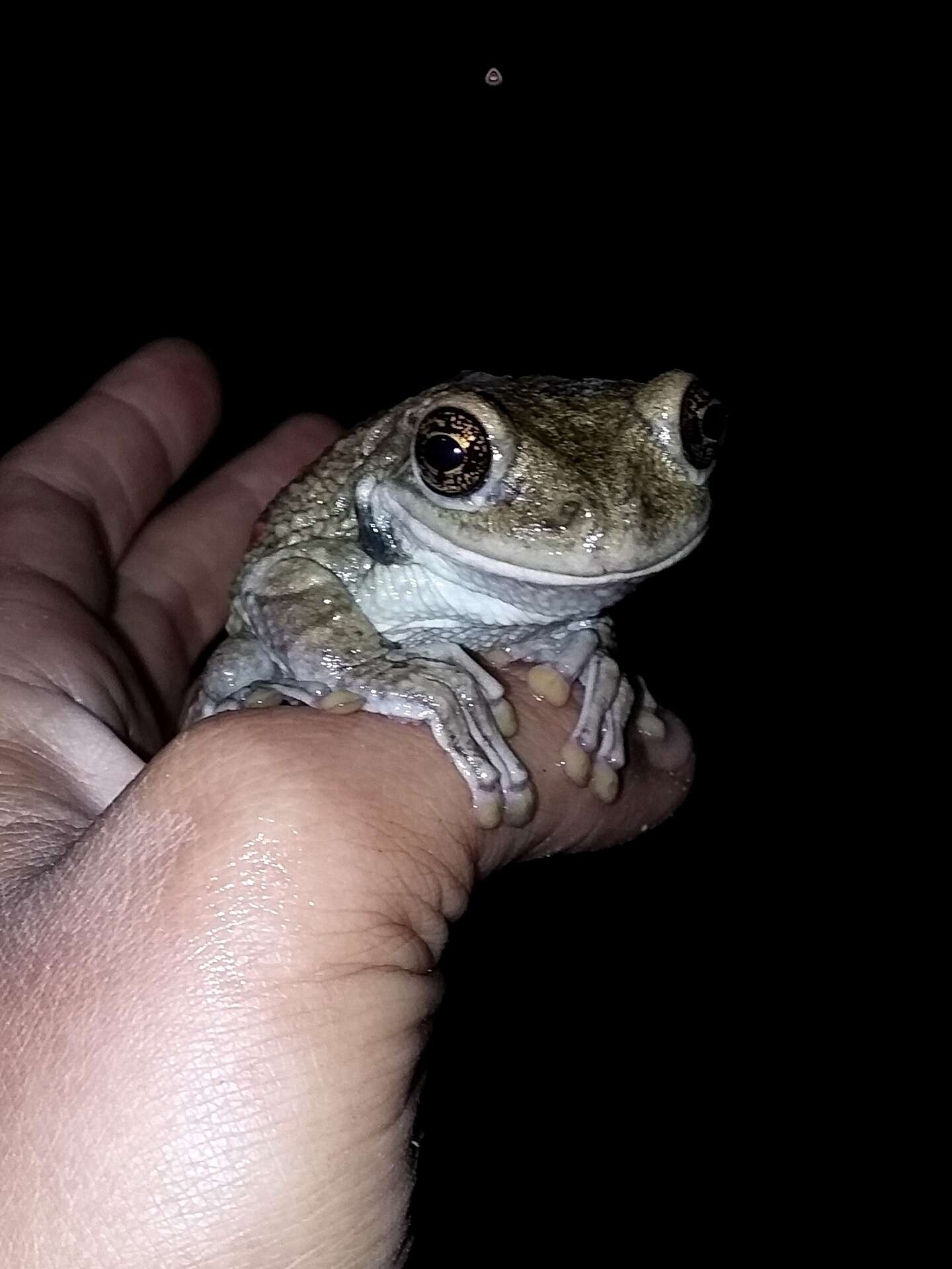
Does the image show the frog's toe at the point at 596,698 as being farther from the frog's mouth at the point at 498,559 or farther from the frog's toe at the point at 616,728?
the frog's mouth at the point at 498,559

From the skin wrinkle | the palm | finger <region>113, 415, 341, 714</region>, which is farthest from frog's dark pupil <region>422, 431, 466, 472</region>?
finger <region>113, 415, 341, 714</region>

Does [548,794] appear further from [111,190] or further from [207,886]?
[111,190]

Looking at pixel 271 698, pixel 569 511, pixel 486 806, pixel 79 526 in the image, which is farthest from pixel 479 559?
pixel 79 526

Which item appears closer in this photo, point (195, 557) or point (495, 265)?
point (195, 557)

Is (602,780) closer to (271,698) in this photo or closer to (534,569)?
(534,569)

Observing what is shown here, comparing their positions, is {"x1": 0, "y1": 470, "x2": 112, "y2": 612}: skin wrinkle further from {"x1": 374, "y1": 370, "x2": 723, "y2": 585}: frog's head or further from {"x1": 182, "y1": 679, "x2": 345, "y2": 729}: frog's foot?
{"x1": 374, "y1": 370, "x2": 723, "y2": 585}: frog's head

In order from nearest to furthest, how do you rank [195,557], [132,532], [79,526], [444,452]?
[444,452] < [79,526] < [132,532] < [195,557]

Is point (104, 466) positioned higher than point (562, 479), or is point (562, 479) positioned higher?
point (562, 479)

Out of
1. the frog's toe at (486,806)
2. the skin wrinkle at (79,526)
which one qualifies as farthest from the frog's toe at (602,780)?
the skin wrinkle at (79,526)
